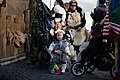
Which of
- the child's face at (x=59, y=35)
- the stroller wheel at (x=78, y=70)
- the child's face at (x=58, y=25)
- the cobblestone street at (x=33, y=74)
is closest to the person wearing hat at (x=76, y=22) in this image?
the child's face at (x=58, y=25)

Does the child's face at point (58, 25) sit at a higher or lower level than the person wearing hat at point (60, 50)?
higher

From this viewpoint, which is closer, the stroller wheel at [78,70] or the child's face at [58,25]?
the stroller wheel at [78,70]

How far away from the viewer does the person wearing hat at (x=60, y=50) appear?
9195 mm

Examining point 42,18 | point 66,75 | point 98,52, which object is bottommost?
point 66,75

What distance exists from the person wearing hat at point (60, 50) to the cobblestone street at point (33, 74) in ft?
1.03

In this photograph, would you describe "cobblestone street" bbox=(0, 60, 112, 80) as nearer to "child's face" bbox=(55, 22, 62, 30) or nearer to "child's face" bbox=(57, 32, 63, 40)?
"child's face" bbox=(57, 32, 63, 40)

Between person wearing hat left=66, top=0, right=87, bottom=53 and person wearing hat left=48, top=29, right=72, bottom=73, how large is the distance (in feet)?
3.10

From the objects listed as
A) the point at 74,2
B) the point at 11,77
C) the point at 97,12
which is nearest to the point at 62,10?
the point at 74,2

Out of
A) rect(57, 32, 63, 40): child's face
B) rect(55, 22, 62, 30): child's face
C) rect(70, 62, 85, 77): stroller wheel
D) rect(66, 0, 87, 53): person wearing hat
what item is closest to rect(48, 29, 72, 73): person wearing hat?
rect(57, 32, 63, 40): child's face

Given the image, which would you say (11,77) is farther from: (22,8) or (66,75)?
(22,8)

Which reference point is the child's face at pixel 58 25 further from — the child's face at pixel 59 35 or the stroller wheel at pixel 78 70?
the stroller wheel at pixel 78 70

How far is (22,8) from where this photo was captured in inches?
459

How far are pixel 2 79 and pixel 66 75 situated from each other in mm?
1541

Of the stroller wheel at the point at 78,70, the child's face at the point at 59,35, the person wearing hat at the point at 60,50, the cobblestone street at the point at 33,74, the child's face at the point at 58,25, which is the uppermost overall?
the child's face at the point at 58,25
